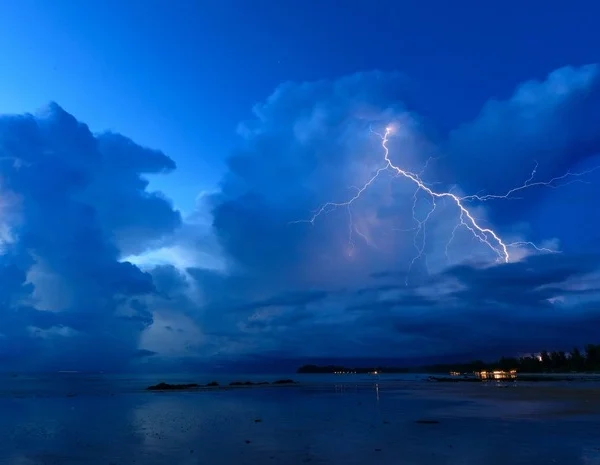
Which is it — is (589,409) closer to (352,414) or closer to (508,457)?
(352,414)

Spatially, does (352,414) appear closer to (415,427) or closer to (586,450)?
(415,427)

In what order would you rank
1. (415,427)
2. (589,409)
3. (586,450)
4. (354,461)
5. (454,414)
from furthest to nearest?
(589,409) < (454,414) < (415,427) < (586,450) < (354,461)

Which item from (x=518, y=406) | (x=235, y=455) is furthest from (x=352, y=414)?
(x=235, y=455)

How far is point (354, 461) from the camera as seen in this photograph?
2436 centimetres

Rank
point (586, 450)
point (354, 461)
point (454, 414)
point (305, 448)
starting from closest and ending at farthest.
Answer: point (354, 461) < point (586, 450) < point (305, 448) < point (454, 414)

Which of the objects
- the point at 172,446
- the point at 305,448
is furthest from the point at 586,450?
the point at 172,446

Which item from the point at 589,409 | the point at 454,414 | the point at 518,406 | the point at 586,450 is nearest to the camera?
the point at 586,450

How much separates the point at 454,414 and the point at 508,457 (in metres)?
22.0

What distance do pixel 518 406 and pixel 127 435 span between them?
135 feet

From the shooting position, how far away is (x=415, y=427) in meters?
36.4

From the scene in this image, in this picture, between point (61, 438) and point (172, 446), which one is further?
point (61, 438)

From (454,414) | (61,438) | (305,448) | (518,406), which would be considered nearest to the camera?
(305,448)

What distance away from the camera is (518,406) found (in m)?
52.9

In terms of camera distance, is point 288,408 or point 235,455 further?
point 288,408
